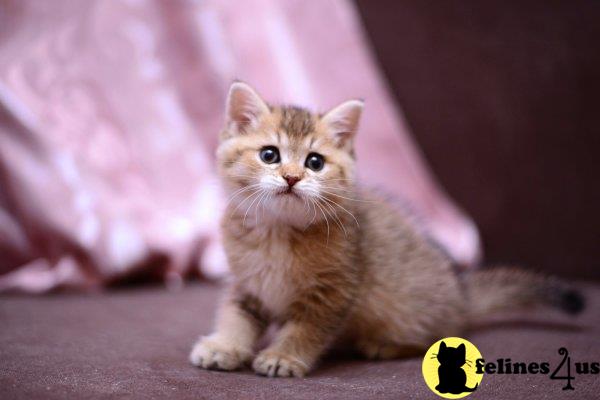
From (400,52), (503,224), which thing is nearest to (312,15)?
(400,52)

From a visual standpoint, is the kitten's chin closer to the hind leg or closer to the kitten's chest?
the kitten's chest

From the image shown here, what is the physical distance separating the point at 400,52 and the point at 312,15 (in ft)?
1.30

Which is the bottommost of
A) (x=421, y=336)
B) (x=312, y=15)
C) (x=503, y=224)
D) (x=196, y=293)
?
(x=421, y=336)

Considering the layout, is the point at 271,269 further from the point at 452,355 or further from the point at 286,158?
the point at 452,355

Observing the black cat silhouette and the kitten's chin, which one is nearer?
the black cat silhouette

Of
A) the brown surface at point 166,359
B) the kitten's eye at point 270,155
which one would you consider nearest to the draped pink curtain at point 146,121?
the brown surface at point 166,359

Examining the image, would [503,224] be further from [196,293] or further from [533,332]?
[196,293]

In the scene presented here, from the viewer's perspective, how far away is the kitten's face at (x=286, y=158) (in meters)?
1.13

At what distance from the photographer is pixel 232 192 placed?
1.22 metres

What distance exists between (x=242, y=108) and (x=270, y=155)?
0.15 m

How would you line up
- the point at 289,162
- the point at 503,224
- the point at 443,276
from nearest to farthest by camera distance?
the point at 289,162 → the point at 443,276 → the point at 503,224

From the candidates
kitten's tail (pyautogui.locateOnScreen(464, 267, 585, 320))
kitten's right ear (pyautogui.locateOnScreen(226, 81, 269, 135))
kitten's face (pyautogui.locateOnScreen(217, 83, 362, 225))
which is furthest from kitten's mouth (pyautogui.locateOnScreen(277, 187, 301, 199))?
kitten's tail (pyautogui.locateOnScreen(464, 267, 585, 320))

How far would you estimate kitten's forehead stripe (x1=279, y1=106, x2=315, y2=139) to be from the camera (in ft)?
4.00

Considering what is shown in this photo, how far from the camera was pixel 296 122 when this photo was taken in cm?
124
